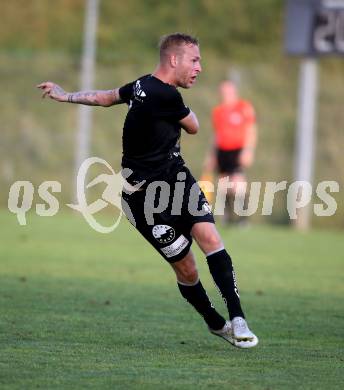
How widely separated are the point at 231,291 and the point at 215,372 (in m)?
0.81

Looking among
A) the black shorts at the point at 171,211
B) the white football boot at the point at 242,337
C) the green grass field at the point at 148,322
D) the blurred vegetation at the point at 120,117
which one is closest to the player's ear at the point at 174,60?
the black shorts at the point at 171,211

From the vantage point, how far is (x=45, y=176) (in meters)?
22.2

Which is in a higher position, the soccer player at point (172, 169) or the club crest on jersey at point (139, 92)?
the club crest on jersey at point (139, 92)

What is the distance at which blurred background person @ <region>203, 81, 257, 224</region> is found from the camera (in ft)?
60.4

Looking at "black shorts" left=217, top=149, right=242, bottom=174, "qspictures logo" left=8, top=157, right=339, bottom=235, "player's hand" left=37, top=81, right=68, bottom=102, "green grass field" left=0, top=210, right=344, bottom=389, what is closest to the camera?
"green grass field" left=0, top=210, right=344, bottom=389

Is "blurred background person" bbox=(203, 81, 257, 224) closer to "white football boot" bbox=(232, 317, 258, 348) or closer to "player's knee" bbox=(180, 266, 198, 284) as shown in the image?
"player's knee" bbox=(180, 266, 198, 284)

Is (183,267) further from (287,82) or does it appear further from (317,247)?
(287,82)

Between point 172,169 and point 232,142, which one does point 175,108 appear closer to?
point 172,169

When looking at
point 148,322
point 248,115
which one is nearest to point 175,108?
point 148,322

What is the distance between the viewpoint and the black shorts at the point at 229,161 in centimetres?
1898

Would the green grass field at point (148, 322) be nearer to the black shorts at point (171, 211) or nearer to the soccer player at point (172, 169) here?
the soccer player at point (172, 169)

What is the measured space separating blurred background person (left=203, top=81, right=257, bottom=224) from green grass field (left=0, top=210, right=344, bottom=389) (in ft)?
13.8

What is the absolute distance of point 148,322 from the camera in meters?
7.84

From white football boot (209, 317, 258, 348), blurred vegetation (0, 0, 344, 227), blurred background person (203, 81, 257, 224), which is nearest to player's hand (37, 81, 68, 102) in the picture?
white football boot (209, 317, 258, 348)
